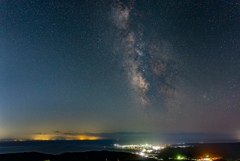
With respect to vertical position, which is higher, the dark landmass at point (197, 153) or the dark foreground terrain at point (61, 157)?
the dark foreground terrain at point (61, 157)

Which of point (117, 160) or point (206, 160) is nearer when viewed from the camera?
point (117, 160)

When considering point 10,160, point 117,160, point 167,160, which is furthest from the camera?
point 167,160

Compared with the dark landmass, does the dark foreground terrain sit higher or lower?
higher

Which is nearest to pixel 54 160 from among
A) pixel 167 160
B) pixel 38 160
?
pixel 38 160

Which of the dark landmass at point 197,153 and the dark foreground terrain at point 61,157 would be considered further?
the dark landmass at point 197,153

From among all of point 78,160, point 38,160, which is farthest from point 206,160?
point 38,160

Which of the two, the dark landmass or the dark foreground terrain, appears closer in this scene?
the dark foreground terrain

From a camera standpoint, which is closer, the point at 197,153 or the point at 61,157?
the point at 61,157

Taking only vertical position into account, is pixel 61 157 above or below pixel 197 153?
above

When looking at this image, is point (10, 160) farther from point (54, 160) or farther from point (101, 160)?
point (101, 160)

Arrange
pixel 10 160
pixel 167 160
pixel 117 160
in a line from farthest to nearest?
pixel 167 160, pixel 117 160, pixel 10 160
